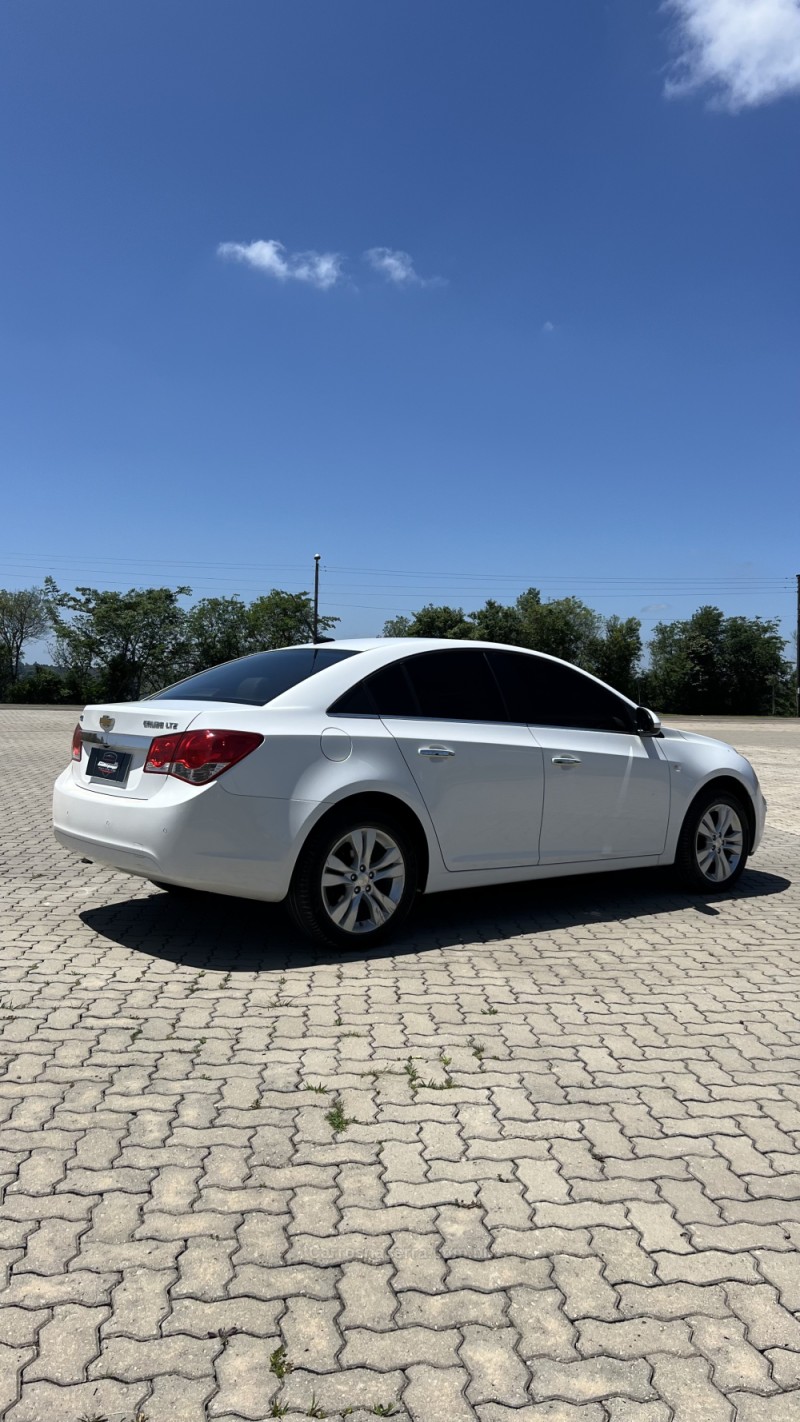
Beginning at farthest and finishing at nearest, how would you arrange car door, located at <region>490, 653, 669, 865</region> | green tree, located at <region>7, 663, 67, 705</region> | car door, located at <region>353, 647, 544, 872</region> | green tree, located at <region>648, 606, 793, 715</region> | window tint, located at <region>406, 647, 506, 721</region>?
1. green tree, located at <region>648, 606, 793, 715</region>
2. green tree, located at <region>7, 663, 67, 705</region>
3. car door, located at <region>490, 653, 669, 865</region>
4. window tint, located at <region>406, 647, 506, 721</region>
5. car door, located at <region>353, 647, 544, 872</region>

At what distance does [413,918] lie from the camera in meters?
6.25

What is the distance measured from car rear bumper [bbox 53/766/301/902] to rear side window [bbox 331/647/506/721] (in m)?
0.74

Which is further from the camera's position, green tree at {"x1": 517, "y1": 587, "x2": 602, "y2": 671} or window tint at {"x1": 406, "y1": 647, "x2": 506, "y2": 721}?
green tree at {"x1": 517, "y1": 587, "x2": 602, "y2": 671}

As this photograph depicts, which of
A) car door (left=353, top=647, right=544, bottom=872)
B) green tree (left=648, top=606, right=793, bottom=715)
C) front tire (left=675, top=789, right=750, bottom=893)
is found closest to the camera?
car door (left=353, top=647, right=544, bottom=872)

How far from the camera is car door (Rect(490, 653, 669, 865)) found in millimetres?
6051

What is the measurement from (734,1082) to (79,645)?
62.6 m

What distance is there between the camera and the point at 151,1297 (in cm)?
241

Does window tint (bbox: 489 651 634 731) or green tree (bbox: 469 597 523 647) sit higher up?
green tree (bbox: 469 597 523 647)

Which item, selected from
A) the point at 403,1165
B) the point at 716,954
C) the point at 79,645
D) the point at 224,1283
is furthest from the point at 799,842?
the point at 79,645

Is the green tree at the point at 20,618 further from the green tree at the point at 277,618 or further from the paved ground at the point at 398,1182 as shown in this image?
the paved ground at the point at 398,1182

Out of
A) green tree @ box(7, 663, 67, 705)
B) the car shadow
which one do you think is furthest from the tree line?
the car shadow

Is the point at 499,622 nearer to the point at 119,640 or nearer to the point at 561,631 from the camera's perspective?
the point at 561,631

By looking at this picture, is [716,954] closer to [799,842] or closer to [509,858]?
[509,858]

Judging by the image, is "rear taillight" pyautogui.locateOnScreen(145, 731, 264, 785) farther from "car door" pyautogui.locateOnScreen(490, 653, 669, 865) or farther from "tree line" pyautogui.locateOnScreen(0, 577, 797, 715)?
"tree line" pyautogui.locateOnScreen(0, 577, 797, 715)
